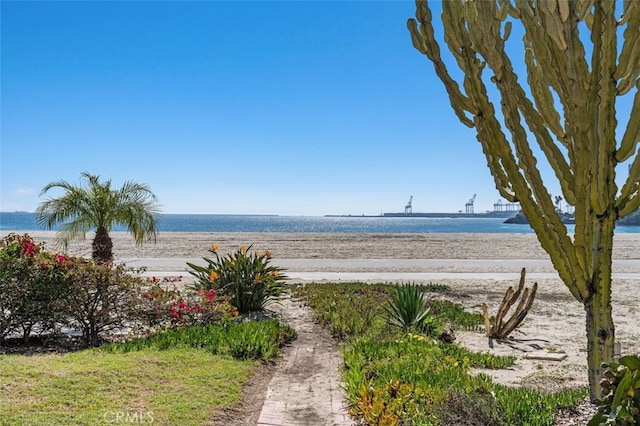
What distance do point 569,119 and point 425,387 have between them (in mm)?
2741

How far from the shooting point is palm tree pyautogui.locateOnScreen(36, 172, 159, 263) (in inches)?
490

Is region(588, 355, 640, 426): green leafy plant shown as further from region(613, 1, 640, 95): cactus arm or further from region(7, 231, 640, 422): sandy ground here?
region(7, 231, 640, 422): sandy ground

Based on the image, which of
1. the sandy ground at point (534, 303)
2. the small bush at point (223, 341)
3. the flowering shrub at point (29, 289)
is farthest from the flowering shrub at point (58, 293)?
the sandy ground at point (534, 303)

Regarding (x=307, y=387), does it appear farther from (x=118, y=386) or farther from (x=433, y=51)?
(x=433, y=51)

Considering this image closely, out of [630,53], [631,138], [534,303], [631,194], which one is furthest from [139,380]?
[534,303]

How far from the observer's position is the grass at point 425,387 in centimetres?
395

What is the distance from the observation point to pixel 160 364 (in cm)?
546

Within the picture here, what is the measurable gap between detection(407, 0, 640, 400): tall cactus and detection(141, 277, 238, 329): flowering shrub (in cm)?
A: 547

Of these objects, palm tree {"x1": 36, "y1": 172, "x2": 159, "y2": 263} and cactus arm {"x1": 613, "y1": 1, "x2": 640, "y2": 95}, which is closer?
cactus arm {"x1": 613, "y1": 1, "x2": 640, "y2": 95}

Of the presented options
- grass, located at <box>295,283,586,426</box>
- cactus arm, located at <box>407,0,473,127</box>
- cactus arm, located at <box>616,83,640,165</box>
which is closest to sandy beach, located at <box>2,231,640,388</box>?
grass, located at <box>295,283,586,426</box>

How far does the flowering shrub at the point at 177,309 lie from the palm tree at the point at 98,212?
5392mm

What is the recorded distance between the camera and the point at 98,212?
12.7m

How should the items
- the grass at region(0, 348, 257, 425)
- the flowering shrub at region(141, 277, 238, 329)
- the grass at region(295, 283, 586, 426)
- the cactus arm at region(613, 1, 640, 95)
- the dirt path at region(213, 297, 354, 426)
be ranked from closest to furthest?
the cactus arm at region(613, 1, 640, 95)
the grass at region(295, 283, 586, 426)
the grass at region(0, 348, 257, 425)
the dirt path at region(213, 297, 354, 426)
the flowering shrub at region(141, 277, 238, 329)

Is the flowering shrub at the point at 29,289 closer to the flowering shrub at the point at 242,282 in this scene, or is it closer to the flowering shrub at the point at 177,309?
the flowering shrub at the point at 177,309
